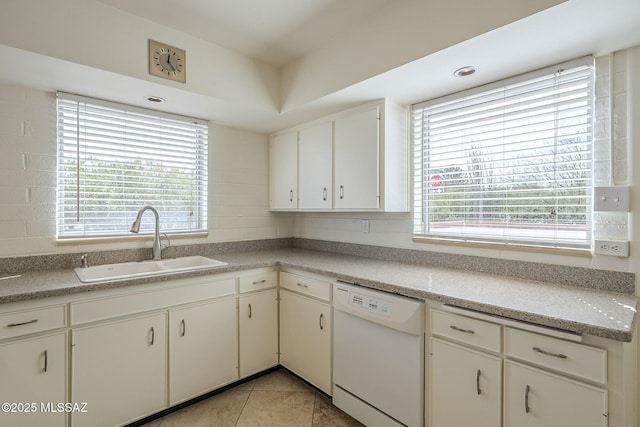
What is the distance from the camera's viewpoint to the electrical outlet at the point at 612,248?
154 cm

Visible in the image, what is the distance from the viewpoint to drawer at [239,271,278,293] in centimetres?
240

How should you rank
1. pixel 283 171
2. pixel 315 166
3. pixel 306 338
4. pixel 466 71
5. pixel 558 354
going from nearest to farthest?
pixel 558 354 → pixel 466 71 → pixel 306 338 → pixel 315 166 → pixel 283 171

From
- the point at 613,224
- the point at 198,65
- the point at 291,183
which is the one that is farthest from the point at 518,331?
the point at 198,65

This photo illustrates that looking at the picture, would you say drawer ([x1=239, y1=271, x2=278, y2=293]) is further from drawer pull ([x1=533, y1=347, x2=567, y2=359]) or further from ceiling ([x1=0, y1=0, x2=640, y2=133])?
drawer pull ([x1=533, y1=347, x2=567, y2=359])

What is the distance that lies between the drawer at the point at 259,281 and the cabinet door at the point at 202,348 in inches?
5.4

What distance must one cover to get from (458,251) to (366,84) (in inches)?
51.0

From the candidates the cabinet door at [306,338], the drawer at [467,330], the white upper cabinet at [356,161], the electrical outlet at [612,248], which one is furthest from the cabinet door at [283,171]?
the electrical outlet at [612,248]

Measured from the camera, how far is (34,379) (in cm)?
161

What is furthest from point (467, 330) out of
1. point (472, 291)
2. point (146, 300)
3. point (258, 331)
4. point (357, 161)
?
point (146, 300)

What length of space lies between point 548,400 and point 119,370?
221 cm

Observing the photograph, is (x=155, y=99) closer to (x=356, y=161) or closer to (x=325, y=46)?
(x=325, y=46)

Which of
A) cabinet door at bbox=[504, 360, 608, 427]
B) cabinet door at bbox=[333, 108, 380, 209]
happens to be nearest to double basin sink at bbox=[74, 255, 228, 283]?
cabinet door at bbox=[333, 108, 380, 209]

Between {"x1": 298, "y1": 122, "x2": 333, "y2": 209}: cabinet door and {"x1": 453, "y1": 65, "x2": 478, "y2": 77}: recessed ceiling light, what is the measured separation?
1042mm

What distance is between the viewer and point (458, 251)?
7.09 ft
